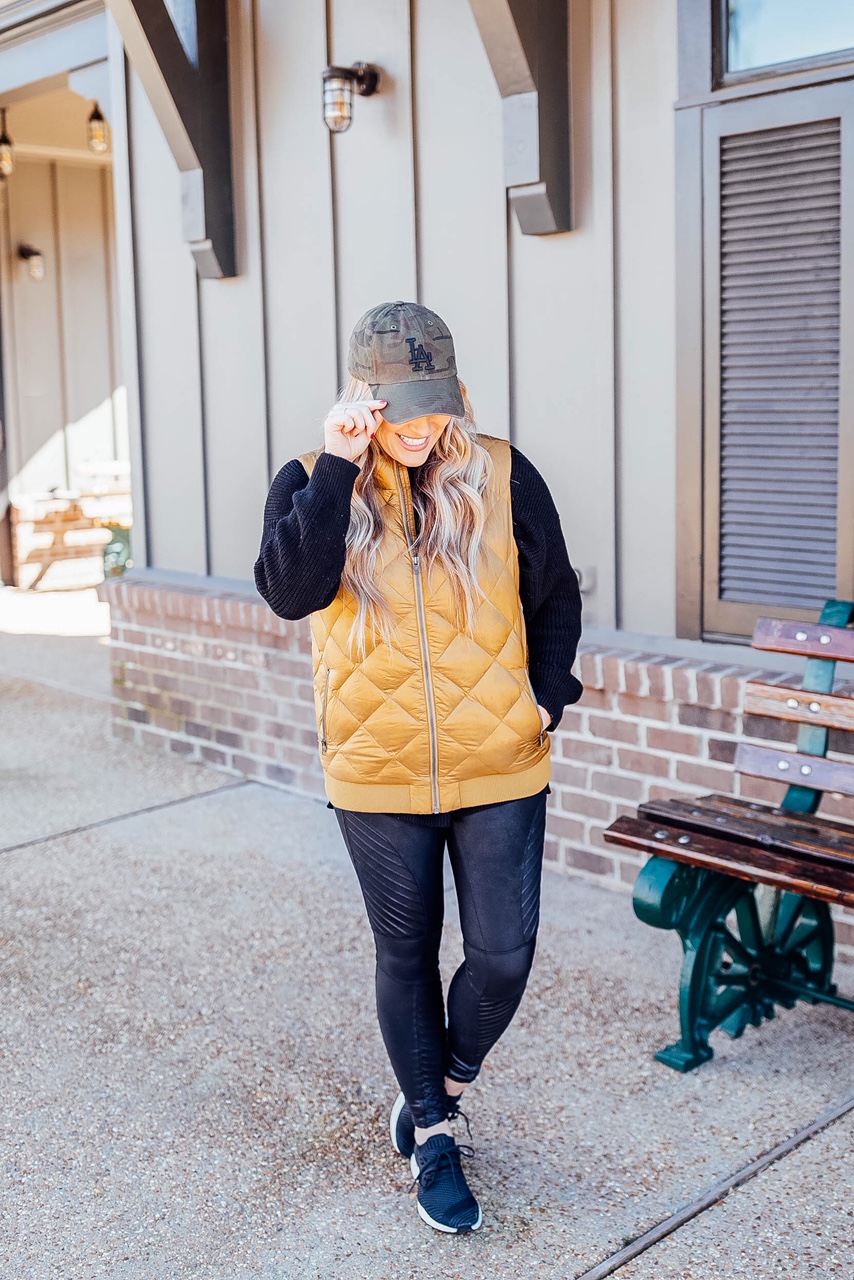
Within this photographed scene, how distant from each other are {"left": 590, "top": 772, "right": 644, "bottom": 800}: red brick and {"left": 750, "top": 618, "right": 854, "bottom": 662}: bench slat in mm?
968

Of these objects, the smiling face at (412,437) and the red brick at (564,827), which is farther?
the red brick at (564,827)

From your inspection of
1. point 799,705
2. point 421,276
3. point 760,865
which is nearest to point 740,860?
point 760,865

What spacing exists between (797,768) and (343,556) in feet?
4.84

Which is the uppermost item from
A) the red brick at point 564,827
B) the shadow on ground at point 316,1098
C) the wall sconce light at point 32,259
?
the wall sconce light at point 32,259

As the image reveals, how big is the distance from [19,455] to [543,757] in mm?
9120

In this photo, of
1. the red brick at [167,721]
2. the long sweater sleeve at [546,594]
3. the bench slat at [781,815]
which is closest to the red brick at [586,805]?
the bench slat at [781,815]

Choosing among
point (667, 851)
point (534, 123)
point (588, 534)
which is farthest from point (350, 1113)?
point (534, 123)

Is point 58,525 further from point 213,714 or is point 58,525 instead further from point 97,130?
point 213,714

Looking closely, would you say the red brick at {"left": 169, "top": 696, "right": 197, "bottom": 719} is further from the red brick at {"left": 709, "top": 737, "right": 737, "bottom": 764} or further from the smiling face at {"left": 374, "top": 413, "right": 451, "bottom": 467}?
the smiling face at {"left": 374, "top": 413, "right": 451, "bottom": 467}

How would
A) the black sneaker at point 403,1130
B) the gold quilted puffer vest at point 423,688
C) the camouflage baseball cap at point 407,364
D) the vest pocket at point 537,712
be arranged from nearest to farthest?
A: 1. the camouflage baseball cap at point 407,364
2. the gold quilted puffer vest at point 423,688
3. the vest pocket at point 537,712
4. the black sneaker at point 403,1130

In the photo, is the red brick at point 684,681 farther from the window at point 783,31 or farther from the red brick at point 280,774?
the red brick at point 280,774

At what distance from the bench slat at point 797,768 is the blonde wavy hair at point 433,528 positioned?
1246 millimetres

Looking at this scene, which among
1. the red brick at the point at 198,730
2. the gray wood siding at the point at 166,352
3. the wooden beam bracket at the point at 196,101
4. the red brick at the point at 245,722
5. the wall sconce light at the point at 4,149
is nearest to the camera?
the wooden beam bracket at the point at 196,101

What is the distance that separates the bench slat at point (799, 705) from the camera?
323 centimetres
